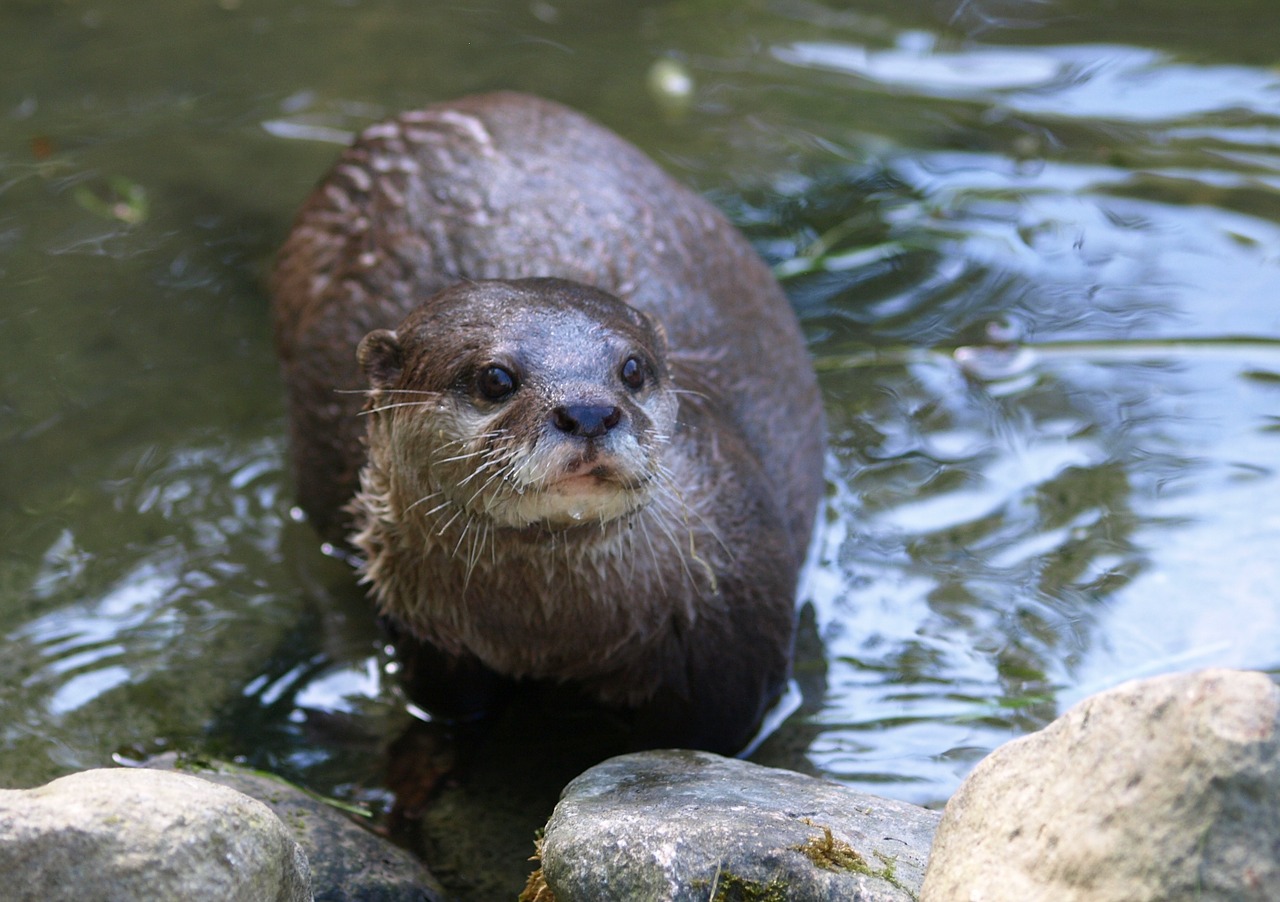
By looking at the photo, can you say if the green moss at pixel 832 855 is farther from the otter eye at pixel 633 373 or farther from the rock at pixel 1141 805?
the otter eye at pixel 633 373

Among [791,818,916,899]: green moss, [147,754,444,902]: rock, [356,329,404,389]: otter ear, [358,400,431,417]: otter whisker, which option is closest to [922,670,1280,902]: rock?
[791,818,916,899]: green moss

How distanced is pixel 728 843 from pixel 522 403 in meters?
0.74

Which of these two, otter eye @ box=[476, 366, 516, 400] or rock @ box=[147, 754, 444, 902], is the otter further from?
rock @ box=[147, 754, 444, 902]

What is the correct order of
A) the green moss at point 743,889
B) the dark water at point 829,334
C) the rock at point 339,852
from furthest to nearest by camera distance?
the dark water at point 829,334
the rock at point 339,852
the green moss at point 743,889

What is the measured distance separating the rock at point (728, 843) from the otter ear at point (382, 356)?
815 millimetres

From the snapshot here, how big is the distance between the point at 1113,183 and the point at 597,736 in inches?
114

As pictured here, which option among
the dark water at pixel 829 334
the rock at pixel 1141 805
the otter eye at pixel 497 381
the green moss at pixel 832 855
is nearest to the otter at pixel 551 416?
the otter eye at pixel 497 381

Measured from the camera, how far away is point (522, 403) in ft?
7.77

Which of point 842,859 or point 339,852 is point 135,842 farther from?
point 842,859

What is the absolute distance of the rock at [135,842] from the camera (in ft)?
6.36

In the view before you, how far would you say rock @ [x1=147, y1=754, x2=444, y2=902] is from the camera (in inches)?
99.6

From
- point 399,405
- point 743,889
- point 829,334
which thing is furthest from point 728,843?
point 829,334

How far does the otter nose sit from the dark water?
3.89ft

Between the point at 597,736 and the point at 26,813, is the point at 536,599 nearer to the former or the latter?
the point at 597,736
